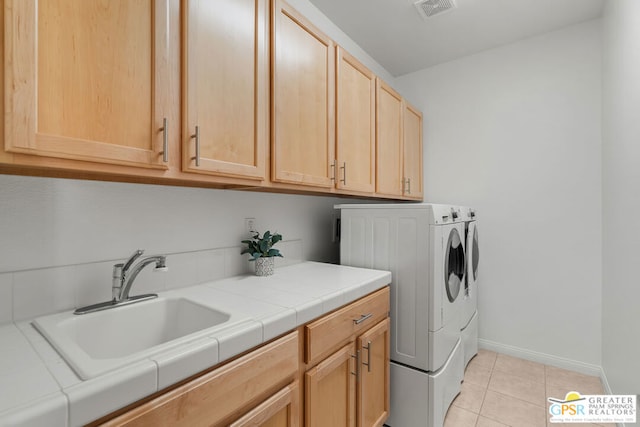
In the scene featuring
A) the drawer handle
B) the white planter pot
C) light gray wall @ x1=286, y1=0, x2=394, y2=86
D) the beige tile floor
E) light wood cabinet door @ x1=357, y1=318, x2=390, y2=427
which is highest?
light gray wall @ x1=286, y1=0, x2=394, y2=86

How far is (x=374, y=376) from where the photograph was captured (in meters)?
1.57

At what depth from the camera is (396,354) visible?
5.84 feet

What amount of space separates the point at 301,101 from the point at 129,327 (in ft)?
4.10

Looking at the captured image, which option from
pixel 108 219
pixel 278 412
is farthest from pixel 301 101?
pixel 278 412

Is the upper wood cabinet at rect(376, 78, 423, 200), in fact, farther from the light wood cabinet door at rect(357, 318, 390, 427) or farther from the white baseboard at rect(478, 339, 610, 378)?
the white baseboard at rect(478, 339, 610, 378)

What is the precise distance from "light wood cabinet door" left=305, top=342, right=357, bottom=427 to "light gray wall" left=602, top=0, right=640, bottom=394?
53.2 inches

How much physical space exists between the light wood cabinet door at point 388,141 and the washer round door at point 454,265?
0.62 m

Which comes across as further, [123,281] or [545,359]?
[545,359]

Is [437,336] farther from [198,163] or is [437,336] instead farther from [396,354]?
[198,163]

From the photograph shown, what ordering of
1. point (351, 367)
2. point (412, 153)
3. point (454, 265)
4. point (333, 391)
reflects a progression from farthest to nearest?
point (412, 153) < point (454, 265) < point (351, 367) < point (333, 391)

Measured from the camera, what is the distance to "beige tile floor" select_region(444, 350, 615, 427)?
1.86 meters

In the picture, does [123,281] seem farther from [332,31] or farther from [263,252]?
[332,31]

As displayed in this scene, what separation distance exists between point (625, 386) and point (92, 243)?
268 centimetres

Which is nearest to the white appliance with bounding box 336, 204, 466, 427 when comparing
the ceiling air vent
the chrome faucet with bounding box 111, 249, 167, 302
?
the chrome faucet with bounding box 111, 249, 167, 302
